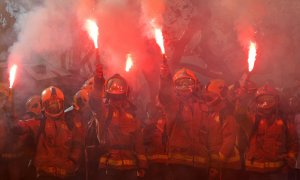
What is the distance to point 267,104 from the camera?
21.4 ft

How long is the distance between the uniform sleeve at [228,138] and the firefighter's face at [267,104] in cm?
55

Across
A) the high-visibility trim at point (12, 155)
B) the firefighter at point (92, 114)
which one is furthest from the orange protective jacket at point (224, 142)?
the high-visibility trim at point (12, 155)

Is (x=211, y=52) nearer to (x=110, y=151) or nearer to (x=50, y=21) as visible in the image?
(x=110, y=151)

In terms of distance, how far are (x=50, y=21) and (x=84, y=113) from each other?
2.57 m

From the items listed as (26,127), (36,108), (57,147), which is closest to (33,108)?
(36,108)

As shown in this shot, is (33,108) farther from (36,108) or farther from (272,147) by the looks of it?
(272,147)

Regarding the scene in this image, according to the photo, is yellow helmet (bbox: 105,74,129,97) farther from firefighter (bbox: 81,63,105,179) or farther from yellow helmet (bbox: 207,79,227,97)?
yellow helmet (bbox: 207,79,227,97)

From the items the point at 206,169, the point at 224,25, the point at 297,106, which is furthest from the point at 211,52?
the point at 206,169

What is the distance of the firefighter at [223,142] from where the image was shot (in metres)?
6.56

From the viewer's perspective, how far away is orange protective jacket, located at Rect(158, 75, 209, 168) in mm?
6672

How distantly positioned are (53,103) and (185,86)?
2378 mm

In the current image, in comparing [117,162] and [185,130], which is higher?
[185,130]

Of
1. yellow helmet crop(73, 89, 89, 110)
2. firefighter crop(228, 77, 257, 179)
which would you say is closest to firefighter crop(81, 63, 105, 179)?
yellow helmet crop(73, 89, 89, 110)

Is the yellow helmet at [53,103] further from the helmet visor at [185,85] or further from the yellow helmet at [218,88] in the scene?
the yellow helmet at [218,88]
